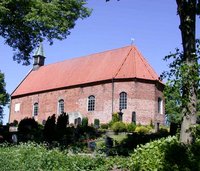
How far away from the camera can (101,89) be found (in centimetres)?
4047

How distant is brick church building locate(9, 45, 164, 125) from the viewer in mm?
38750

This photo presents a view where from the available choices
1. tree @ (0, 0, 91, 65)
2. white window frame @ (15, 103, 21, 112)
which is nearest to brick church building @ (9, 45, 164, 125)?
white window frame @ (15, 103, 21, 112)

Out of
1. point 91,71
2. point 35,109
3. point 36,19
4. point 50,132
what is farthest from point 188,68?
point 35,109

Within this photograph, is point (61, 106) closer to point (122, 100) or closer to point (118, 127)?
point (122, 100)

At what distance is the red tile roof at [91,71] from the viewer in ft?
131

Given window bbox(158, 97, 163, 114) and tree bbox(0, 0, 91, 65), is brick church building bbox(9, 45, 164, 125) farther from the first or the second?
tree bbox(0, 0, 91, 65)

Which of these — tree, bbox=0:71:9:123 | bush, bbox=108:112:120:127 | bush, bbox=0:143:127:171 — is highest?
tree, bbox=0:71:9:123

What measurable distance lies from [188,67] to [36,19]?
1087cm

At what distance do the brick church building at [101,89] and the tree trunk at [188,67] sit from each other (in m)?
27.5

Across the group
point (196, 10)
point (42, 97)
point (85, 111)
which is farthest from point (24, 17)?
point (42, 97)

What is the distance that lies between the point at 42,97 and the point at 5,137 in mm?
22058

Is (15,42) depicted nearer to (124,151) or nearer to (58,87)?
(124,151)

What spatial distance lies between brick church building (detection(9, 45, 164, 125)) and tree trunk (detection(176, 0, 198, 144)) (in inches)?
1083

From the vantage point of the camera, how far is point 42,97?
156 ft
